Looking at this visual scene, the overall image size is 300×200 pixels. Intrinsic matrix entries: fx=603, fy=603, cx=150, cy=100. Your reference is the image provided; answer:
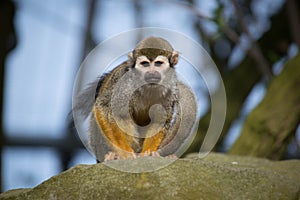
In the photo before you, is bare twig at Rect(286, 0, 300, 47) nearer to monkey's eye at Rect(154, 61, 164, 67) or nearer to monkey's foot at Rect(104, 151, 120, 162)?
monkey's eye at Rect(154, 61, 164, 67)

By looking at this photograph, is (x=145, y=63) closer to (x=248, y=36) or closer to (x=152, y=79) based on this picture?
(x=152, y=79)

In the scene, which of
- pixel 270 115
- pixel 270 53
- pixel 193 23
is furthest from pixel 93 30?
pixel 270 115

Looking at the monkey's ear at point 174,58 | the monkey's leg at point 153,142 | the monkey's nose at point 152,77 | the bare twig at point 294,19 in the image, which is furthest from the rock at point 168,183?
the bare twig at point 294,19

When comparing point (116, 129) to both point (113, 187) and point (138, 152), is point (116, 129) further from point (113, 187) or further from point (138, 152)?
point (113, 187)

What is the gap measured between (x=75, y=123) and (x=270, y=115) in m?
1.66

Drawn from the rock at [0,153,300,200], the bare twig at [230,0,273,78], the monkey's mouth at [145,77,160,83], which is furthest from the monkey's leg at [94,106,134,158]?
the bare twig at [230,0,273,78]

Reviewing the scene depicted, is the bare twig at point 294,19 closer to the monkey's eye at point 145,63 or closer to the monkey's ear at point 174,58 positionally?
the monkey's ear at point 174,58

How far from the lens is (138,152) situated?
12.6ft

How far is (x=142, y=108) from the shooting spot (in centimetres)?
384

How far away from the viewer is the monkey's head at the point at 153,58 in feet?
12.2

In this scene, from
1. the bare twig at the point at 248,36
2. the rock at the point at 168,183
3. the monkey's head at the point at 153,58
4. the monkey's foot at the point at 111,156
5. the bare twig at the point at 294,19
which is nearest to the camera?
the rock at the point at 168,183

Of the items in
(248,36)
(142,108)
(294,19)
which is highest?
(294,19)

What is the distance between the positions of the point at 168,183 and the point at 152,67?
1.10 metres

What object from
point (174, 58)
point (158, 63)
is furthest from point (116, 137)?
point (174, 58)
